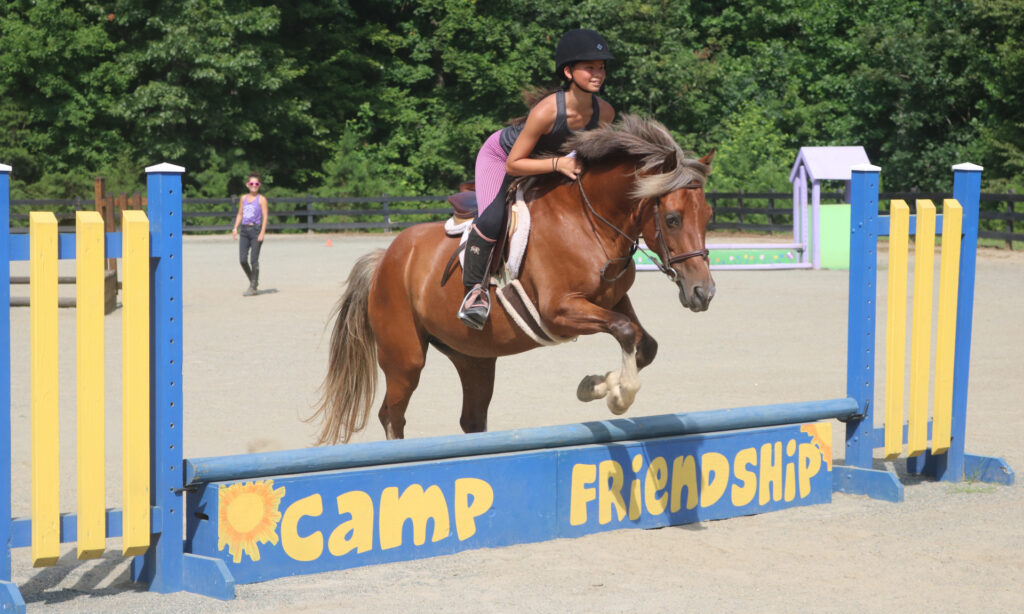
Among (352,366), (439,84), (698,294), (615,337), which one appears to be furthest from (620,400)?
(439,84)

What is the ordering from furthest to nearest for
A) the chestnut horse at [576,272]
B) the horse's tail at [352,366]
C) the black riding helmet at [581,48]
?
1. the horse's tail at [352,366]
2. the black riding helmet at [581,48]
3. the chestnut horse at [576,272]

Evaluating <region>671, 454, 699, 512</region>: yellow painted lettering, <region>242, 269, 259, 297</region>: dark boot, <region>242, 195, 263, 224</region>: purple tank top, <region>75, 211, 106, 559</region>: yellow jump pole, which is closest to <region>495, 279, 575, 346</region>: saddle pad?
<region>671, 454, 699, 512</region>: yellow painted lettering

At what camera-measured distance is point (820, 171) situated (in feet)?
62.5

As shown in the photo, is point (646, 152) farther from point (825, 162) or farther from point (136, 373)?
point (825, 162)

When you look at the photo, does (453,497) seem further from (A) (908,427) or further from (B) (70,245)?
(A) (908,427)

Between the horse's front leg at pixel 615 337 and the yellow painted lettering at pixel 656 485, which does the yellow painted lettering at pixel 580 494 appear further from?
the horse's front leg at pixel 615 337

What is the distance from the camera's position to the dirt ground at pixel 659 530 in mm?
3787

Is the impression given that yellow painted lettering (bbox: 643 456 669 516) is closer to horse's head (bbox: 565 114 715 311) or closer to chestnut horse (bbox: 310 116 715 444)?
chestnut horse (bbox: 310 116 715 444)

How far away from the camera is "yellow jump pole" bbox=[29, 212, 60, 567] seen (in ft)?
11.5

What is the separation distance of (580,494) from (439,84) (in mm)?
34169

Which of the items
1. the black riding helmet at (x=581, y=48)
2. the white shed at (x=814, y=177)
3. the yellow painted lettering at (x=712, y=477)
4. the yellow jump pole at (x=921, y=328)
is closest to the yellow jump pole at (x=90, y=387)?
the black riding helmet at (x=581, y=48)

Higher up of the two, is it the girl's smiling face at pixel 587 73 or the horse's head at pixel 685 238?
the girl's smiling face at pixel 587 73

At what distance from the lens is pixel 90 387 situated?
3600 mm

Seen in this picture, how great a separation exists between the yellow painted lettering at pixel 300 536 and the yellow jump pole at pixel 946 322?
316cm
